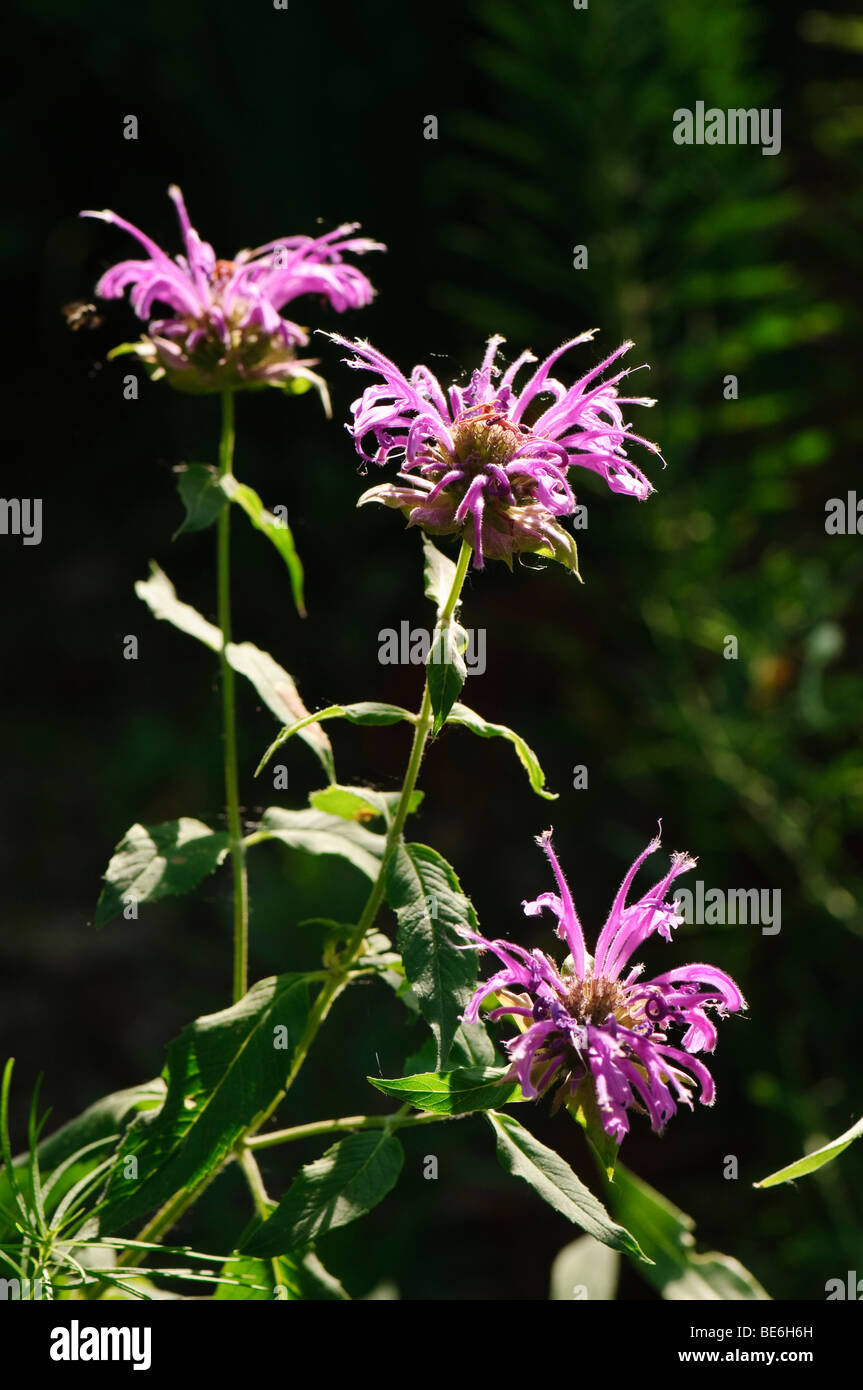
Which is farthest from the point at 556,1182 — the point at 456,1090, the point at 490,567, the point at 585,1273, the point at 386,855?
the point at 490,567

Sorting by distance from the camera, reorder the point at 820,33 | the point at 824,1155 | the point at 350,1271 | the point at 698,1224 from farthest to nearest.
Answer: the point at 820,33, the point at 698,1224, the point at 350,1271, the point at 824,1155

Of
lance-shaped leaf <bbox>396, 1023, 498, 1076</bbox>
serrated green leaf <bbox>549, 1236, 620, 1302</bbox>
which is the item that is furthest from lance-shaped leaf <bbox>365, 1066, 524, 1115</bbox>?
serrated green leaf <bbox>549, 1236, 620, 1302</bbox>

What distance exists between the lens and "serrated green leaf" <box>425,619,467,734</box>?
568 millimetres

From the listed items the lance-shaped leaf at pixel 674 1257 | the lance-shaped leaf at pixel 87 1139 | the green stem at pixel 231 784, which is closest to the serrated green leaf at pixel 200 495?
the green stem at pixel 231 784

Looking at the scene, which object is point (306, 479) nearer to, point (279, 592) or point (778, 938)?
point (279, 592)

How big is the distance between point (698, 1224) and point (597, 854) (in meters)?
0.66

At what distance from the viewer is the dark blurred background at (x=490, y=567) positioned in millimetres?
1803

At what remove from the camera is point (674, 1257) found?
0.94 m

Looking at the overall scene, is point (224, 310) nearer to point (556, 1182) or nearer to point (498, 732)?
point (498, 732)

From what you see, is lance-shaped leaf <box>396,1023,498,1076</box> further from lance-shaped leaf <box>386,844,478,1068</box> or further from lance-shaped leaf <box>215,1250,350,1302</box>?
lance-shaped leaf <box>215,1250,350,1302</box>

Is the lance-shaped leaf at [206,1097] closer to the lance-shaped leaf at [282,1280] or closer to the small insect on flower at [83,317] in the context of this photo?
the lance-shaped leaf at [282,1280]

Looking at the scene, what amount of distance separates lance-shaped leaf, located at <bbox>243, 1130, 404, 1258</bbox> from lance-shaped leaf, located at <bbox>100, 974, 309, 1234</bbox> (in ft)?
0.15

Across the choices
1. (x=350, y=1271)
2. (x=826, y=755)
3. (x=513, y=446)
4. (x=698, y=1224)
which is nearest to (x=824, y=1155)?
(x=513, y=446)

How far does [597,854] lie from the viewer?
88.0 inches
